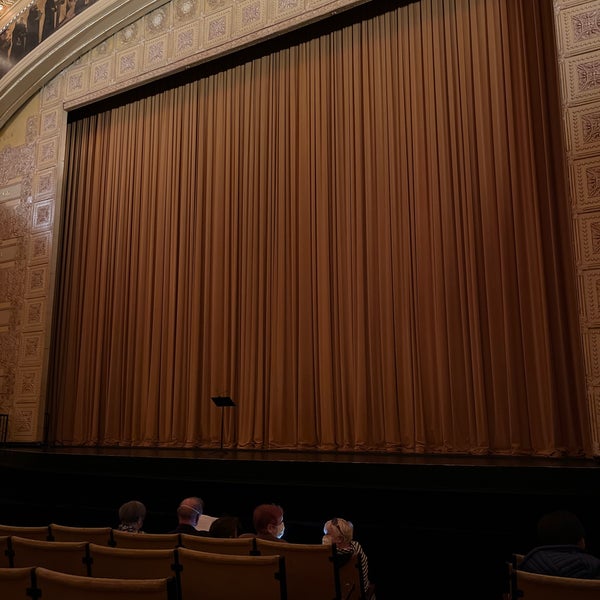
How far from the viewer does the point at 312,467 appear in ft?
18.5

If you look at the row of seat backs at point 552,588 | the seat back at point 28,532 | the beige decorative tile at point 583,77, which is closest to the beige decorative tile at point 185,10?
the beige decorative tile at point 583,77

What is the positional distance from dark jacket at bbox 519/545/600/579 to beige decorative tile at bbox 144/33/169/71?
27.5ft

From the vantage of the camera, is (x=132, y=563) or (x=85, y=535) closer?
(x=132, y=563)

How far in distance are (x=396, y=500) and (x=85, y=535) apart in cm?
257

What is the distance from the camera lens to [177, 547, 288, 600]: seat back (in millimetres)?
2922

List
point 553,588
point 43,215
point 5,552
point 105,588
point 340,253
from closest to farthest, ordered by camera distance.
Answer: point 553,588
point 105,588
point 5,552
point 340,253
point 43,215

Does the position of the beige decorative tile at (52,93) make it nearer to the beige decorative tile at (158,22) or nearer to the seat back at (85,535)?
the beige decorative tile at (158,22)

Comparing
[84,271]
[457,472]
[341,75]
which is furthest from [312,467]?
[84,271]

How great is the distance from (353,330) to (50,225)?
519cm

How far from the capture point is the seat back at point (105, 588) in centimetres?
264

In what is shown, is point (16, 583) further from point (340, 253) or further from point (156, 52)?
point (156, 52)

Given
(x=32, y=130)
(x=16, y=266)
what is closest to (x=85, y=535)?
(x=16, y=266)

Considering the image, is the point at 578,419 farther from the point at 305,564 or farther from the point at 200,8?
the point at 200,8

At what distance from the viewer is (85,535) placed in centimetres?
396
